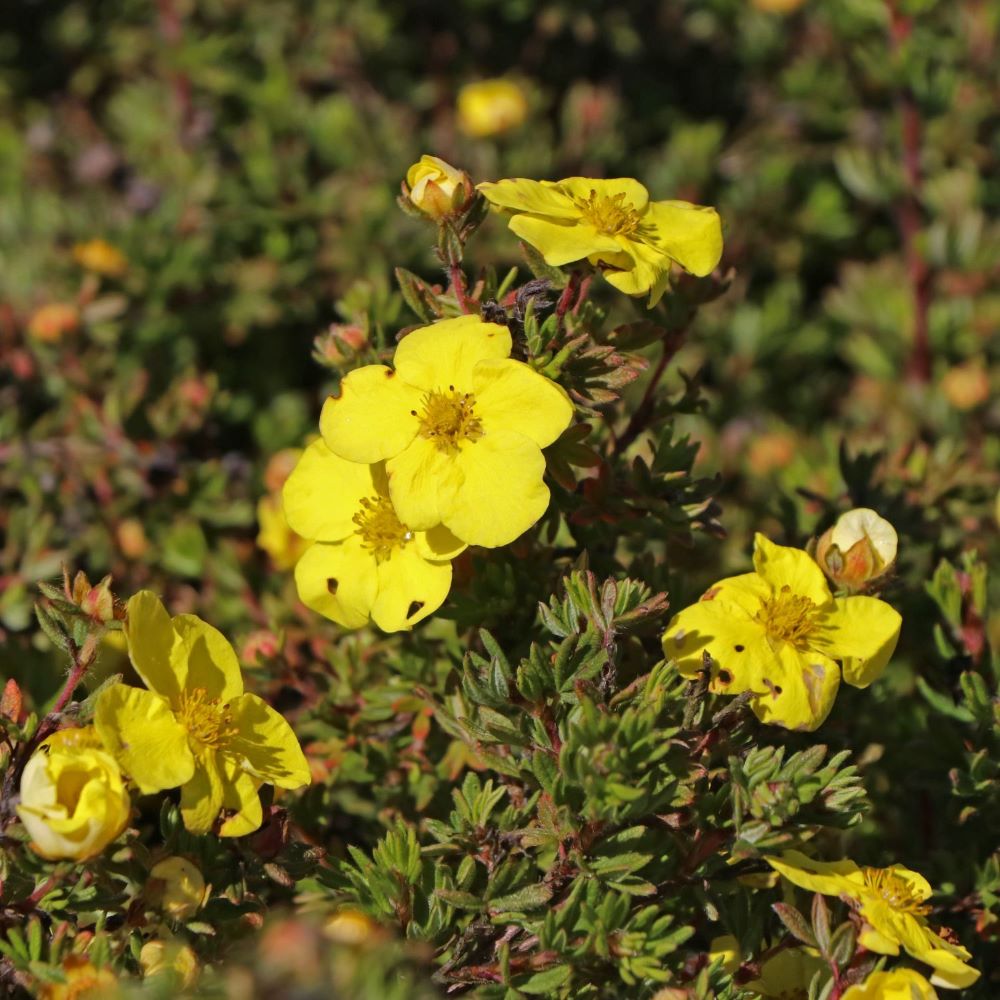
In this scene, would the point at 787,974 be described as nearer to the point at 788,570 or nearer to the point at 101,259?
the point at 788,570

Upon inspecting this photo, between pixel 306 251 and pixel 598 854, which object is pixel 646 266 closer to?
pixel 598 854

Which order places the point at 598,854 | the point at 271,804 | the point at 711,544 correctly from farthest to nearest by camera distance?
the point at 711,544 < the point at 271,804 < the point at 598,854

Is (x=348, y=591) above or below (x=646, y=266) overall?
below

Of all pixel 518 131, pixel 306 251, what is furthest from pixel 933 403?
pixel 306 251

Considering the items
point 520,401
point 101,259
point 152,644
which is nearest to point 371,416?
point 520,401

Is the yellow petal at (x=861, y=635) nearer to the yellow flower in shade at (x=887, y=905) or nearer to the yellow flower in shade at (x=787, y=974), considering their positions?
the yellow flower in shade at (x=887, y=905)

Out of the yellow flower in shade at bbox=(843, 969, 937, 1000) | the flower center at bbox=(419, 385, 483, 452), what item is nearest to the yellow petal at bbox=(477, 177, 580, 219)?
the flower center at bbox=(419, 385, 483, 452)
